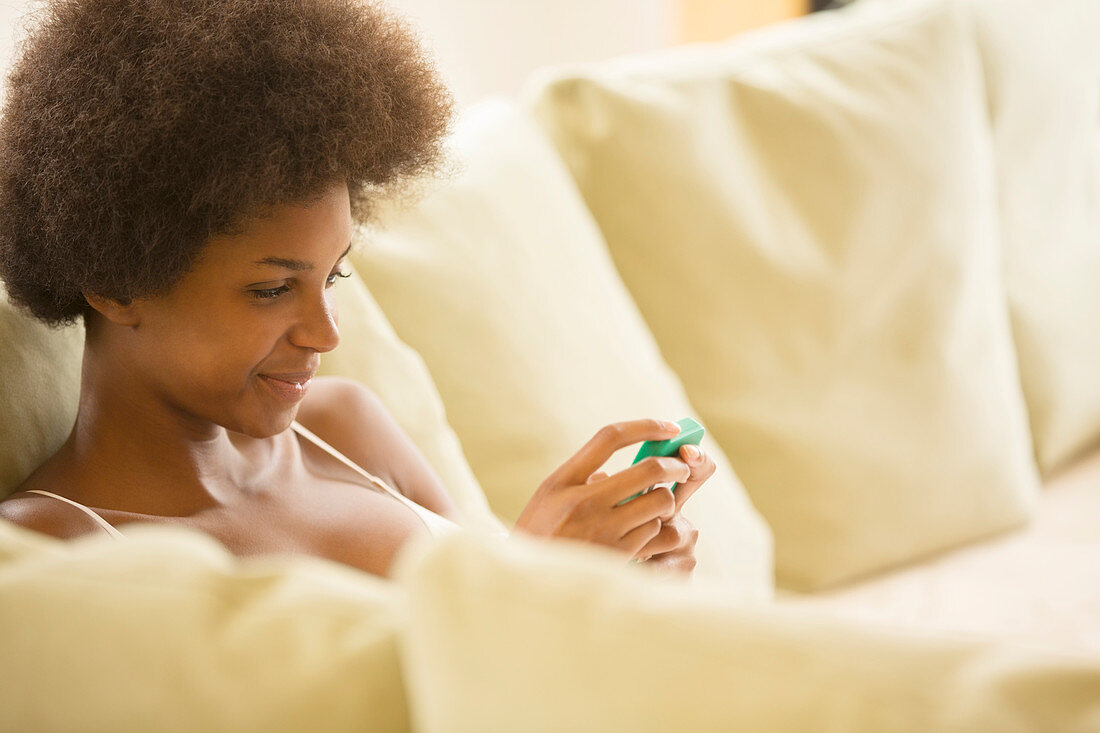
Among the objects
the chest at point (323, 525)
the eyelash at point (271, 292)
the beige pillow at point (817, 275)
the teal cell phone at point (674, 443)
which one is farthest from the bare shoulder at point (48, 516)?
the beige pillow at point (817, 275)

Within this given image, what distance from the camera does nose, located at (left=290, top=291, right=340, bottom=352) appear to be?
965 millimetres

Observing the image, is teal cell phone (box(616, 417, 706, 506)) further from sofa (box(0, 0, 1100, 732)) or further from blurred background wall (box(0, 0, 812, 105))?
blurred background wall (box(0, 0, 812, 105))


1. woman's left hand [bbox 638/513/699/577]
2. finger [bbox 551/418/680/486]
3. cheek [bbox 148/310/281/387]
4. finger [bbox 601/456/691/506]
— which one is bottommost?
woman's left hand [bbox 638/513/699/577]

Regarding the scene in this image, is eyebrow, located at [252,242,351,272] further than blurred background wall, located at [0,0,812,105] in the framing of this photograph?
No

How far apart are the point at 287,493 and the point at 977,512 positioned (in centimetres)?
109

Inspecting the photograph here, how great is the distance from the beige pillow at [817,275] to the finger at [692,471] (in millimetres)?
581

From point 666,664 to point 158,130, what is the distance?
59 centimetres

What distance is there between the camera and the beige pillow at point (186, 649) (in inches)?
21.1

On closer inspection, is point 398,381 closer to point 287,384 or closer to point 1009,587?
point 287,384

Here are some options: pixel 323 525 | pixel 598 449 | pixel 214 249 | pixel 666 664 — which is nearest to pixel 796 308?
pixel 598 449

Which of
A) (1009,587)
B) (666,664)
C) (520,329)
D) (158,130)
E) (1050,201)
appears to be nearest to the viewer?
(666,664)

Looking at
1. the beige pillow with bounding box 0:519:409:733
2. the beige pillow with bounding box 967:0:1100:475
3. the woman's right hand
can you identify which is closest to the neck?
the woman's right hand

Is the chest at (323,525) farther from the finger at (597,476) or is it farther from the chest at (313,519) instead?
the finger at (597,476)

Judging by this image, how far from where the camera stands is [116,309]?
0.95 metres
